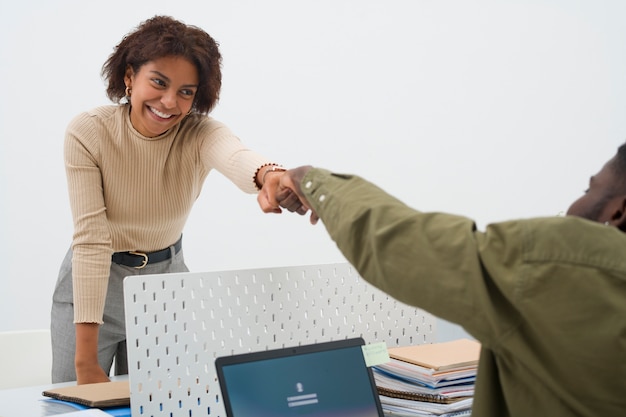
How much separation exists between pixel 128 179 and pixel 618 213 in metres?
1.43

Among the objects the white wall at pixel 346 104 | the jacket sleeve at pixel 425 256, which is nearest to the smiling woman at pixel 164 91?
the jacket sleeve at pixel 425 256

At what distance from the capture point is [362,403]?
1293 mm

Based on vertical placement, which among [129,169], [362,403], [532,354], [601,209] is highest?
[129,169]

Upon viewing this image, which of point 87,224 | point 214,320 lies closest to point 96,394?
point 214,320

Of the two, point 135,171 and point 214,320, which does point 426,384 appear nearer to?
point 214,320

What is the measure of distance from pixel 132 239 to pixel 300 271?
794mm

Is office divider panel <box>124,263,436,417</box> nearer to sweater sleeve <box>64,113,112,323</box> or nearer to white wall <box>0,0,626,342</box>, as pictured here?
sweater sleeve <box>64,113,112,323</box>

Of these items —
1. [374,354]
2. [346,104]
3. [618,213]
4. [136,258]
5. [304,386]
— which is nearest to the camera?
[618,213]

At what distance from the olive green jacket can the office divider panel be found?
0.58 metres

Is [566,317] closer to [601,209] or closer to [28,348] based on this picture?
[601,209]

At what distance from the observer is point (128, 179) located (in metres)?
2.08

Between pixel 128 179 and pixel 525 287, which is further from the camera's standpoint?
pixel 128 179

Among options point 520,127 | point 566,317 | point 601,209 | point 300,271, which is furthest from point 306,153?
point 566,317

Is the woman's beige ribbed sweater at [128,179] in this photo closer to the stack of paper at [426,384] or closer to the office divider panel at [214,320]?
the office divider panel at [214,320]
